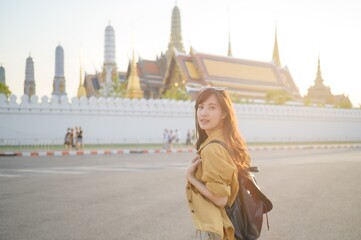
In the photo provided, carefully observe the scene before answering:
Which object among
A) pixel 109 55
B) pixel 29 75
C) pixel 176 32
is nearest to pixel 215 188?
pixel 109 55

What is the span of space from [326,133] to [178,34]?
29653mm

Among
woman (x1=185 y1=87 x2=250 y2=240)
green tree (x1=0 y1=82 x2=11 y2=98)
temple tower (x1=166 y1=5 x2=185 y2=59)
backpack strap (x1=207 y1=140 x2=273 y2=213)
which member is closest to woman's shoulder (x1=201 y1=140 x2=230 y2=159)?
woman (x1=185 y1=87 x2=250 y2=240)

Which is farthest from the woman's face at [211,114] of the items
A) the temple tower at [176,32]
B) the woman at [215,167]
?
the temple tower at [176,32]

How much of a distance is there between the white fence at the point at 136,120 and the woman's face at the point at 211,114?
2108 cm

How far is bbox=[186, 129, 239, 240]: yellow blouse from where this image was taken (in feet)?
7.23

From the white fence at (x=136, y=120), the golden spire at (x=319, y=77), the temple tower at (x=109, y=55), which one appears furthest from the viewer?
the golden spire at (x=319, y=77)

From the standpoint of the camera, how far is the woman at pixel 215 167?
2.21 metres

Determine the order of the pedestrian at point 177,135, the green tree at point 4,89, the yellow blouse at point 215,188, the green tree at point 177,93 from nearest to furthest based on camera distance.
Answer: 1. the yellow blouse at point 215,188
2. the pedestrian at point 177,135
3. the green tree at point 4,89
4. the green tree at point 177,93

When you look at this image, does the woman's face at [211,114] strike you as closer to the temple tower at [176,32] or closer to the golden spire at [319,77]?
the temple tower at [176,32]

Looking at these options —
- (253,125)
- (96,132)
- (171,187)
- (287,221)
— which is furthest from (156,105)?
(287,221)

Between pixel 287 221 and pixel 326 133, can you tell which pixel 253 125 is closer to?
pixel 326 133

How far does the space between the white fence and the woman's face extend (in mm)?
Result: 21076

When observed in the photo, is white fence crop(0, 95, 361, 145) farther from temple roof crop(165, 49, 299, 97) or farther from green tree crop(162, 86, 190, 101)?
temple roof crop(165, 49, 299, 97)

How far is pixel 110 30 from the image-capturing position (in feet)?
159
